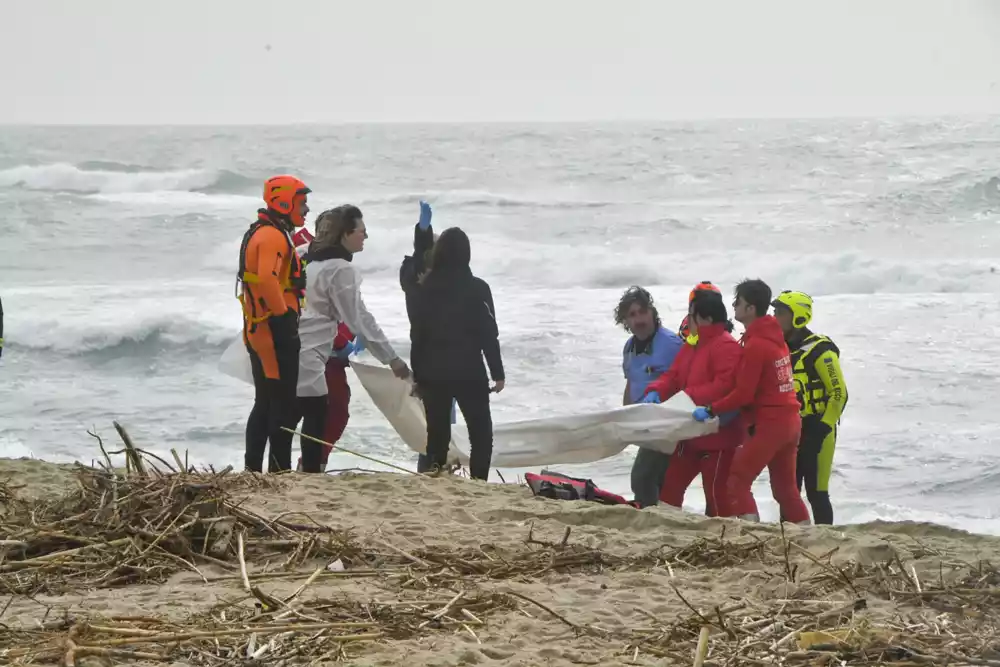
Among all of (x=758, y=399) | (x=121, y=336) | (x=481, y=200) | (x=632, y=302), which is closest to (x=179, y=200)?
(x=481, y=200)

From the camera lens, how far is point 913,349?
1708 centimetres

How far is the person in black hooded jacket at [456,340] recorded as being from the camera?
283 inches

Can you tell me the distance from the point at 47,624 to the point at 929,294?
21574mm

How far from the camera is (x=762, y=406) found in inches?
269

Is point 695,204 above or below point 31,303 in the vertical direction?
above

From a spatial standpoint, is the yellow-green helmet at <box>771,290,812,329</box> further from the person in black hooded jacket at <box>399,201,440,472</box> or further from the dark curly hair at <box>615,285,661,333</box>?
the person in black hooded jacket at <box>399,201,440,472</box>

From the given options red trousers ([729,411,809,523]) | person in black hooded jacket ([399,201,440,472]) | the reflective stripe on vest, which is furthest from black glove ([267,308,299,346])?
the reflective stripe on vest

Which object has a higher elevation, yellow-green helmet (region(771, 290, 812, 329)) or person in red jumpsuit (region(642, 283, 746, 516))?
yellow-green helmet (region(771, 290, 812, 329))

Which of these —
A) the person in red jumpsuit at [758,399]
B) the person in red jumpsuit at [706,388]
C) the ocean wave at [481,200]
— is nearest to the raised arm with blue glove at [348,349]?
the person in red jumpsuit at [706,388]

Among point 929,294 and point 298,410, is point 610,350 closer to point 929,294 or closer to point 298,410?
point 929,294

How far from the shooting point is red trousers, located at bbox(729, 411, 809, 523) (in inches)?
269

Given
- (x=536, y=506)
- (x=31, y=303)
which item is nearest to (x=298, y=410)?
(x=536, y=506)

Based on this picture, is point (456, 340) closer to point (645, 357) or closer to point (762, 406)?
point (645, 357)

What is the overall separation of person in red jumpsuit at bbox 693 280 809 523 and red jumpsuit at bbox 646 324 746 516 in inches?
2.9
